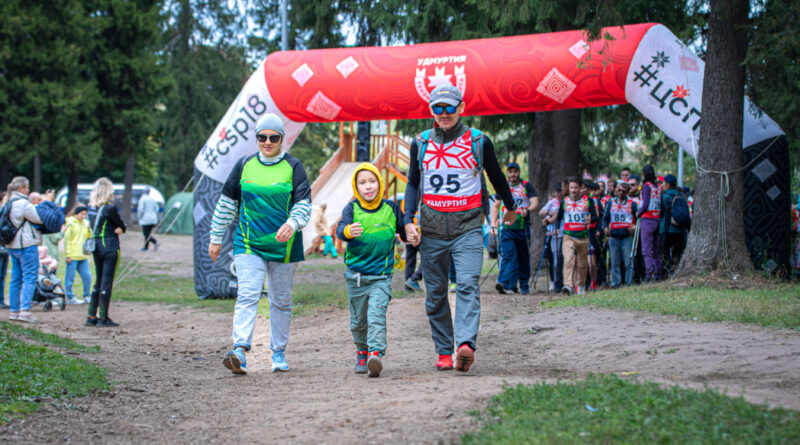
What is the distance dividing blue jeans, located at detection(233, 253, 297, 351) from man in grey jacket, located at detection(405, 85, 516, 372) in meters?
1.25

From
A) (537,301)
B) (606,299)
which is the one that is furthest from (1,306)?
(606,299)

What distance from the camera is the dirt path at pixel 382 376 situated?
462cm

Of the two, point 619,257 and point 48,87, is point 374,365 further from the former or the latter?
point 48,87

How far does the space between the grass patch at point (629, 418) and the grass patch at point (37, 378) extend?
3.02 meters

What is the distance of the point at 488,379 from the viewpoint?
A: 5543 mm

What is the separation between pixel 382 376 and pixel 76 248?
31.5ft

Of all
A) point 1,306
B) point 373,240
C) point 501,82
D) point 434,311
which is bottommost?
point 1,306

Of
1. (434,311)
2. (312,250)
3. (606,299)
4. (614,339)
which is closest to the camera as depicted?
(434,311)

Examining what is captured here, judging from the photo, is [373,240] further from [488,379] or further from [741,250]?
[741,250]

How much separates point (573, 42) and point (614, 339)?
576cm

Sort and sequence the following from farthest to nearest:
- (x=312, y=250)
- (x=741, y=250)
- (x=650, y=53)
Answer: (x=312, y=250) → (x=650, y=53) → (x=741, y=250)

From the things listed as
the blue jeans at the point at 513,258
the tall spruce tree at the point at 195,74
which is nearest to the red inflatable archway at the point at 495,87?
the blue jeans at the point at 513,258

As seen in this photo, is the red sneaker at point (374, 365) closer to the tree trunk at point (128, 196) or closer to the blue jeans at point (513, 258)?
the blue jeans at point (513, 258)

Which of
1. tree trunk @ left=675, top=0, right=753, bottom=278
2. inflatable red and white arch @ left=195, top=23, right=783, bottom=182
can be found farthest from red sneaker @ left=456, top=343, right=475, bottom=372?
inflatable red and white arch @ left=195, top=23, right=783, bottom=182
